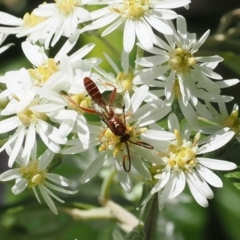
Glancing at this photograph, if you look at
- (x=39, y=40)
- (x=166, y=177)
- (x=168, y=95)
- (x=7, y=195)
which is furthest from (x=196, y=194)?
(x=7, y=195)

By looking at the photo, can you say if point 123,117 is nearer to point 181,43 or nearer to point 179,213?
point 181,43

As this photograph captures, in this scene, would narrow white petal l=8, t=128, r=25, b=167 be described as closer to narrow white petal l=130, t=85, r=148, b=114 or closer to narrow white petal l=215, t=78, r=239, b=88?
narrow white petal l=130, t=85, r=148, b=114

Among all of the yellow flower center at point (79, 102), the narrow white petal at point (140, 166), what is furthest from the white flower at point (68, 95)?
the narrow white petal at point (140, 166)

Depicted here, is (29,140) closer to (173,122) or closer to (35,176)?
(35,176)

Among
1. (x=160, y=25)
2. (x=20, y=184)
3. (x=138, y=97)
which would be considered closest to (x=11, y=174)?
(x=20, y=184)

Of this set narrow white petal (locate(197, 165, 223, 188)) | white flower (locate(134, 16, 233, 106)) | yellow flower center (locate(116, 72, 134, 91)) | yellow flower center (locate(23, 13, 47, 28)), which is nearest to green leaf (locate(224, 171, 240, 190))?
narrow white petal (locate(197, 165, 223, 188))

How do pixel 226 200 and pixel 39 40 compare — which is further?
pixel 226 200
